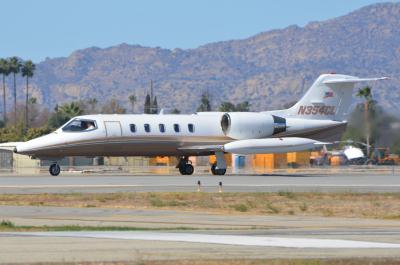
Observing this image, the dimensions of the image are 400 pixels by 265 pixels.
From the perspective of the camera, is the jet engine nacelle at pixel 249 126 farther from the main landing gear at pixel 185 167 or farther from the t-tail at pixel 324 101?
the main landing gear at pixel 185 167

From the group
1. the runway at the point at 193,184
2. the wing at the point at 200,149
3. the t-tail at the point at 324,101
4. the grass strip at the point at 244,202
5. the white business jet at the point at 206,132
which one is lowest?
the grass strip at the point at 244,202

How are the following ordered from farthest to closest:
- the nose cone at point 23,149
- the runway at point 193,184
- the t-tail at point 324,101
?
1. the t-tail at point 324,101
2. the nose cone at point 23,149
3. the runway at point 193,184

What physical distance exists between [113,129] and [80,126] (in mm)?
1621

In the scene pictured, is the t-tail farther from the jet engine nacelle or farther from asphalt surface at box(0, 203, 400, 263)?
asphalt surface at box(0, 203, 400, 263)

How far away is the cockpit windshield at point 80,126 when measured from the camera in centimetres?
5288

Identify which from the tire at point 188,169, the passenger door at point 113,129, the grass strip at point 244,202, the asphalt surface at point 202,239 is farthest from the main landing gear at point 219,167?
the asphalt surface at point 202,239

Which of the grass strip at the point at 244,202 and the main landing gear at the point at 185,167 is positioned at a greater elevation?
the main landing gear at the point at 185,167

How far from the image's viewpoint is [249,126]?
56531 millimetres

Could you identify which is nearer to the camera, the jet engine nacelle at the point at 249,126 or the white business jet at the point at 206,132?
the white business jet at the point at 206,132

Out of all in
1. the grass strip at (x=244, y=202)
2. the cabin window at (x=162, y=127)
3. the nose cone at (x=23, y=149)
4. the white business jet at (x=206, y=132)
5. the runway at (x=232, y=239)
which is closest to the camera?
the runway at (x=232, y=239)

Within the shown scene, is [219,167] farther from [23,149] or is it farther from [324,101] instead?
[23,149]

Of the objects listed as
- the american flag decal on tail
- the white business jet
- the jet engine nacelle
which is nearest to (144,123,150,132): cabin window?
the white business jet

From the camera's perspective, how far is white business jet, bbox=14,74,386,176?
52.8 metres

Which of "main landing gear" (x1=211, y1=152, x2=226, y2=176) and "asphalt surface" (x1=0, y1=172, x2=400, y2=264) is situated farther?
"main landing gear" (x1=211, y1=152, x2=226, y2=176)
